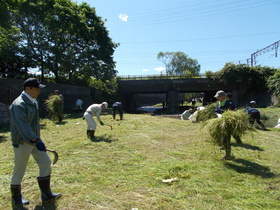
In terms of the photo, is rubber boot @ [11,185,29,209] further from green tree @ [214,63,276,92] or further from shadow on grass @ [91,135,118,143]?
green tree @ [214,63,276,92]

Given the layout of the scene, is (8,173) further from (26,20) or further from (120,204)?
(26,20)

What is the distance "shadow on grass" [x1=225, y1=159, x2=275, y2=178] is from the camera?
4.25 meters

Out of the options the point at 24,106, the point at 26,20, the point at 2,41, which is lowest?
the point at 24,106

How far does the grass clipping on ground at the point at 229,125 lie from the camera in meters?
4.68

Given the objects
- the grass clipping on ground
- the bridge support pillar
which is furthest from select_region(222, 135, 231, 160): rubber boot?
the bridge support pillar

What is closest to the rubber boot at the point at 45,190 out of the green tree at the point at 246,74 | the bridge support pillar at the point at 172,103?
the bridge support pillar at the point at 172,103

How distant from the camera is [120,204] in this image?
303cm

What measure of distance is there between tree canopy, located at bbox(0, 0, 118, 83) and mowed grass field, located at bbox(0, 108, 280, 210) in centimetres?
1592

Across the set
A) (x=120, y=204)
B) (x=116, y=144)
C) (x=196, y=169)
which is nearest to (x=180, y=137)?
(x=116, y=144)

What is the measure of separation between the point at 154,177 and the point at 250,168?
7.16 ft

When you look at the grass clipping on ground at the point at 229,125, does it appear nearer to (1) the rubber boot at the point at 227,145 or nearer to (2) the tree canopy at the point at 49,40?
(1) the rubber boot at the point at 227,145

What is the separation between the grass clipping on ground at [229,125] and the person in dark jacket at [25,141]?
3.48 metres

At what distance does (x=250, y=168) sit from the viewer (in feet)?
14.9

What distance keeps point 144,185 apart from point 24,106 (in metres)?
2.28
